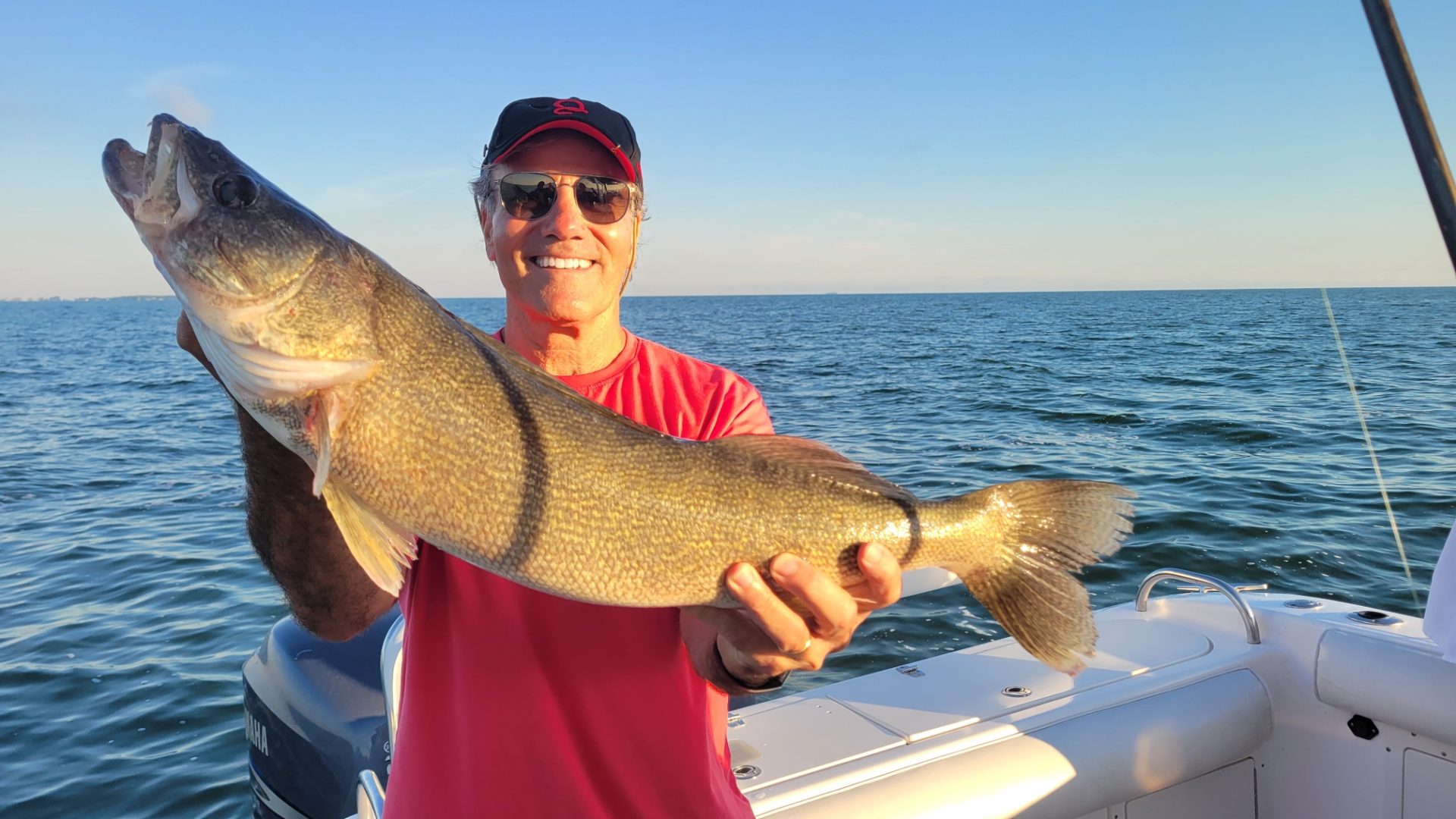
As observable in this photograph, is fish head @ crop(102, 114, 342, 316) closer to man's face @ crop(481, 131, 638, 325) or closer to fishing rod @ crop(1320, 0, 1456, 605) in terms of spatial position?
man's face @ crop(481, 131, 638, 325)

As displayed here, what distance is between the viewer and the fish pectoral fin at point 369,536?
2.21 metres

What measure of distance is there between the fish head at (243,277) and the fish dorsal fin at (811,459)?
0.99 metres

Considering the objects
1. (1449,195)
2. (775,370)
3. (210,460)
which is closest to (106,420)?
(210,460)

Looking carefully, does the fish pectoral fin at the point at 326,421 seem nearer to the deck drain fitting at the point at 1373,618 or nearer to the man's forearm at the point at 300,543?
the man's forearm at the point at 300,543

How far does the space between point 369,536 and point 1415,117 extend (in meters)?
3.27

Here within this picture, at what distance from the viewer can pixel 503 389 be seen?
232 centimetres

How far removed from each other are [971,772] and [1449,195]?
2.50 meters

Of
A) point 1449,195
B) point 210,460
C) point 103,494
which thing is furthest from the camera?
point 210,460

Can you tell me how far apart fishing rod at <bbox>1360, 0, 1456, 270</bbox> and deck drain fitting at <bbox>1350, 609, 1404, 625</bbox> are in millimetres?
2365

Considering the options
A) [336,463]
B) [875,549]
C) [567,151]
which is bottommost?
[875,549]

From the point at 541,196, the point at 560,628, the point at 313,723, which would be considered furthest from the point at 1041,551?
the point at 313,723

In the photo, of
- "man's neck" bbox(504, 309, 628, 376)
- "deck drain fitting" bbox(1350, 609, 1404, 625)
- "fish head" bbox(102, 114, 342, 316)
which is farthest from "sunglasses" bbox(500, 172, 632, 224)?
"deck drain fitting" bbox(1350, 609, 1404, 625)

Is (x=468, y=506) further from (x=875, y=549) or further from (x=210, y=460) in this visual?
(x=210, y=460)

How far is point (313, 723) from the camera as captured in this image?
438 cm
